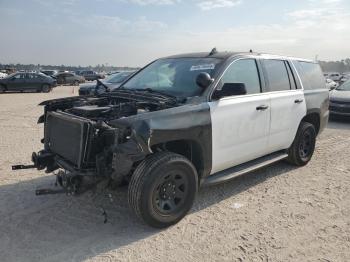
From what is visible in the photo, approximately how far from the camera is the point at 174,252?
144 inches

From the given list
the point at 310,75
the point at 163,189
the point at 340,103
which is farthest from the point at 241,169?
the point at 340,103

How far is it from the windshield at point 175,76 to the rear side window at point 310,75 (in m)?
2.18

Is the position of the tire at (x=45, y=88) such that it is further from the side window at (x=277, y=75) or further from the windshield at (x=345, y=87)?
the side window at (x=277, y=75)

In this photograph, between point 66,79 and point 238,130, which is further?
point 66,79

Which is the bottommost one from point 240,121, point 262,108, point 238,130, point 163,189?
point 163,189

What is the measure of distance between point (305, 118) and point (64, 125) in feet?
14.0

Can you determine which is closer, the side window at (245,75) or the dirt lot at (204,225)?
the dirt lot at (204,225)

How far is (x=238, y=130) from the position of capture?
4.80 meters

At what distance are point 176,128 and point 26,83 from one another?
80.7 ft

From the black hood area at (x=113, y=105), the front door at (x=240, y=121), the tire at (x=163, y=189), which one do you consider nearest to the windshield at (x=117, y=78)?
the black hood area at (x=113, y=105)

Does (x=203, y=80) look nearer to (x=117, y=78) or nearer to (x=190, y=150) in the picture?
(x=190, y=150)

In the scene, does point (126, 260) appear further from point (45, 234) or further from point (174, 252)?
point (45, 234)

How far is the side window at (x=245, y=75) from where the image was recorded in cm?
486

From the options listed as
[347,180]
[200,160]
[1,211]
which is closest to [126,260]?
[200,160]
